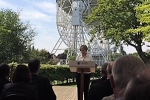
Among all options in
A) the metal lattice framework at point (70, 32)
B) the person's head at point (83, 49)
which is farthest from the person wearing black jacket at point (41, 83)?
the metal lattice framework at point (70, 32)

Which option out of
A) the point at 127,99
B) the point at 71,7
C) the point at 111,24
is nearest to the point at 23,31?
the point at 111,24

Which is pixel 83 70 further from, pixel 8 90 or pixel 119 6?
pixel 119 6

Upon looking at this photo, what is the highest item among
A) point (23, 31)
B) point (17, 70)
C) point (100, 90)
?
point (23, 31)

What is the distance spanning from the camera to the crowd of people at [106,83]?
1.54 meters

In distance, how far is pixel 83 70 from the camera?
735 cm

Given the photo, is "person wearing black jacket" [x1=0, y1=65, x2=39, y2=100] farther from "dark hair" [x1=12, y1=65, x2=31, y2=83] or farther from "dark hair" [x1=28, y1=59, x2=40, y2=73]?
"dark hair" [x1=28, y1=59, x2=40, y2=73]

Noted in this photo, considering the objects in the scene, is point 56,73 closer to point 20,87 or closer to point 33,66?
point 33,66

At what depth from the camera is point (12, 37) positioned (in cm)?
4041

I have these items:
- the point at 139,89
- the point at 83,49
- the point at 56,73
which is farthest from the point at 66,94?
the point at 139,89

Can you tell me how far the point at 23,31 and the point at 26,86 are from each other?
38.6 metres

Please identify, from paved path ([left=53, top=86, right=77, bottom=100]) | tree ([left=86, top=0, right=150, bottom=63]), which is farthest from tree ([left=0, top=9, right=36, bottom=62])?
paved path ([left=53, top=86, right=77, bottom=100])

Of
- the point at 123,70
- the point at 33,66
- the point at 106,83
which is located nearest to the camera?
the point at 123,70

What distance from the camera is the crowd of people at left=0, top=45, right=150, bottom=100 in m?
1.54

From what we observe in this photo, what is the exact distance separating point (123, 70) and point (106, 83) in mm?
2386
